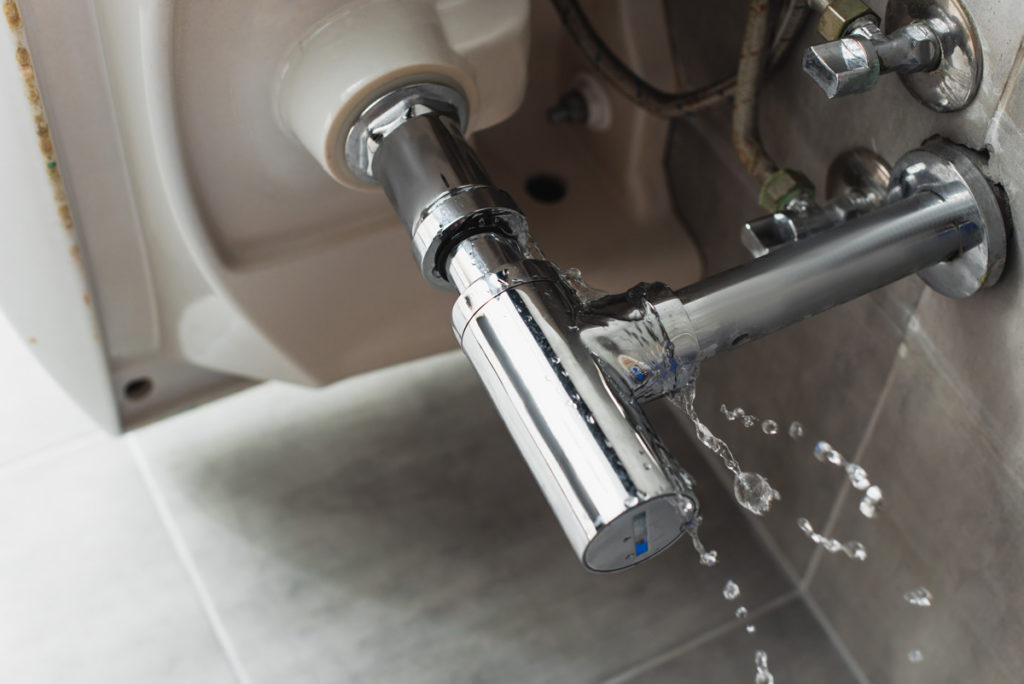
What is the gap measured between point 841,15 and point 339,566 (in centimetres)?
56

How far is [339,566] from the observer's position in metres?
0.81

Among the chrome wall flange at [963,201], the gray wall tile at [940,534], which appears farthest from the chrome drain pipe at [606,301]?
the gray wall tile at [940,534]

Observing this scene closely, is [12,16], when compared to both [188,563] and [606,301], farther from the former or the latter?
[188,563]

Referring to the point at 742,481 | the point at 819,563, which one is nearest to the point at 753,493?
the point at 742,481

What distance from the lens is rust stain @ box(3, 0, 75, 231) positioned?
0.47 metres

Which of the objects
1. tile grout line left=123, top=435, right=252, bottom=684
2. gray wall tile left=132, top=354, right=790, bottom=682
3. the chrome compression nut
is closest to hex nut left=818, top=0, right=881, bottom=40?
the chrome compression nut

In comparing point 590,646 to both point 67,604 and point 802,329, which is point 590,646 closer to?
point 802,329

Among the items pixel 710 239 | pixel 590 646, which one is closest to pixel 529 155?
pixel 710 239

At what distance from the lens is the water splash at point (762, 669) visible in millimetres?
746

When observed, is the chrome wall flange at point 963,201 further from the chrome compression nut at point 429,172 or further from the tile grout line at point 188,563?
the tile grout line at point 188,563

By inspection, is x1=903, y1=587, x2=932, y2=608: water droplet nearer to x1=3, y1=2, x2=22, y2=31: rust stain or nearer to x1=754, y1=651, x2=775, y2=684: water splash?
x1=754, y1=651, x2=775, y2=684: water splash

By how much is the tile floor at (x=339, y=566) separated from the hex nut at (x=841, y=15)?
1.54ft

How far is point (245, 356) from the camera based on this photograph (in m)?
0.66

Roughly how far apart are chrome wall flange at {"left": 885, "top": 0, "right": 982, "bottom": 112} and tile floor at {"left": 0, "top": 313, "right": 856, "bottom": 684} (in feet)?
1.49
